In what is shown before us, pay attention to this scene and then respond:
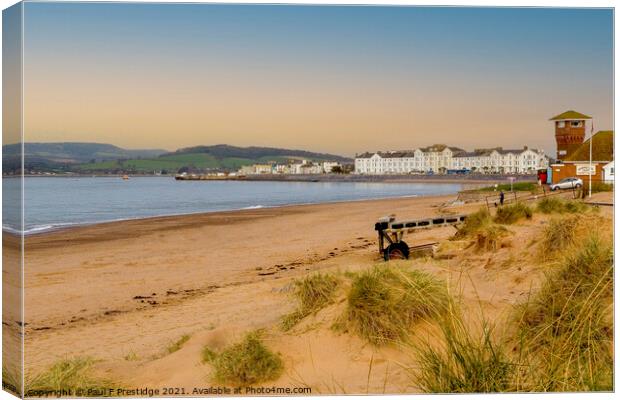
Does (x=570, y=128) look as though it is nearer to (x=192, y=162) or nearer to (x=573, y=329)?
(x=573, y=329)

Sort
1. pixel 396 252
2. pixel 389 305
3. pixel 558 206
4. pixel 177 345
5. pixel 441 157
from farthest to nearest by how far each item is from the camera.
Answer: pixel 558 206 < pixel 396 252 < pixel 441 157 < pixel 177 345 < pixel 389 305

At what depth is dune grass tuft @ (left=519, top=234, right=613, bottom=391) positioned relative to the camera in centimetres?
477

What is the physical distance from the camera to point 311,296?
21.8 feet

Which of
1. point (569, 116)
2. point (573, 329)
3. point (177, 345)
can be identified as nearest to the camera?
point (573, 329)

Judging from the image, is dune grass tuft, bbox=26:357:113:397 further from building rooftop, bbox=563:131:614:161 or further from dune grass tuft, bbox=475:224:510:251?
dune grass tuft, bbox=475:224:510:251

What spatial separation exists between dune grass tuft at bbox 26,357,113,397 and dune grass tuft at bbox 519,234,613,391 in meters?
3.50

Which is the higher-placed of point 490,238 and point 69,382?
point 490,238

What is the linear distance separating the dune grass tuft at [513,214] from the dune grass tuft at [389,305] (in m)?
7.48

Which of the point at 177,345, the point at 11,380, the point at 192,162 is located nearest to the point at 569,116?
the point at 177,345

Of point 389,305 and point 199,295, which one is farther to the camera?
point 199,295

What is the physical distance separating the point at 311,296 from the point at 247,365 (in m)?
1.63

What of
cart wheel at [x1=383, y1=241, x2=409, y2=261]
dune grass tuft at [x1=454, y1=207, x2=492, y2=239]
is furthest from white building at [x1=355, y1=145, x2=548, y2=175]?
cart wheel at [x1=383, y1=241, x2=409, y2=261]

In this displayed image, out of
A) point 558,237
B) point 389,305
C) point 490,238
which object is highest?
point 558,237

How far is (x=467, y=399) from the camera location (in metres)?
4.57
